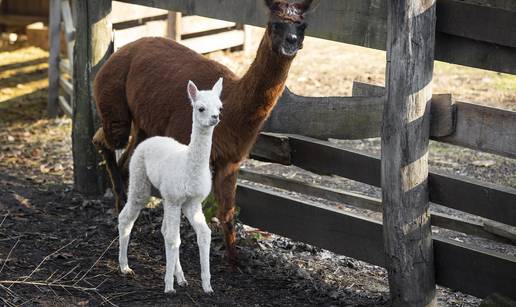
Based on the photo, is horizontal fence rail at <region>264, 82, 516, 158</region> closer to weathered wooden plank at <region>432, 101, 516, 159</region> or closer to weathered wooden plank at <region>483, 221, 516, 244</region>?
weathered wooden plank at <region>432, 101, 516, 159</region>

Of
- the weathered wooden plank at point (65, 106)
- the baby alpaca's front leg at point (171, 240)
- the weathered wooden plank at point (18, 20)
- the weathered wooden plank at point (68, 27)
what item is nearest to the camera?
the baby alpaca's front leg at point (171, 240)

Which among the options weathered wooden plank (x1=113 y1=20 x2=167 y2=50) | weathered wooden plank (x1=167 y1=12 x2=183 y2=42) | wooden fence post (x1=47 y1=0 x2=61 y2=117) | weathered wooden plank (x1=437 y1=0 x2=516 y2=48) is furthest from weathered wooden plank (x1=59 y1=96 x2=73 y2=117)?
weathered wooden plank (x1=437 y1=0 x2=516 y2=48)

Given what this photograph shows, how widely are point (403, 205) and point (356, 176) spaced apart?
3.29ft

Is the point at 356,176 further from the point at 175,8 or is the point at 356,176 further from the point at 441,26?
the point at 175,8

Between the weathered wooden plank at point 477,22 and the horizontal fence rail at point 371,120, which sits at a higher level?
the weathered wooden plank at point 477,22

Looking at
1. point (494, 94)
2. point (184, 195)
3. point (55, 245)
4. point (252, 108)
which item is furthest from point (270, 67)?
point (494, 94)

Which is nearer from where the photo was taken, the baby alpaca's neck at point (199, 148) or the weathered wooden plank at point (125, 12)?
the baby alpaca's neck at point (199, 148)

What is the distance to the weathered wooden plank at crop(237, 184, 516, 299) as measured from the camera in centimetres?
536

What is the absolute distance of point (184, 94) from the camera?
6.66m

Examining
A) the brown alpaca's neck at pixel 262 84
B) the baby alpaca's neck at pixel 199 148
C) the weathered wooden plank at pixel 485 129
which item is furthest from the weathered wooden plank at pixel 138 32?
the weathered wooden plank at pixel 485 129

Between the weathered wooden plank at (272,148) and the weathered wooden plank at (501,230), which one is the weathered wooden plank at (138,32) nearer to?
the weathered wooden plank at (272,148)

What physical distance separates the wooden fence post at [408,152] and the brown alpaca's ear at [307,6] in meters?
0.72

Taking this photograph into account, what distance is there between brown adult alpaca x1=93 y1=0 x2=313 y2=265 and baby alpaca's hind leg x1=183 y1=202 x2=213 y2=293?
705mm

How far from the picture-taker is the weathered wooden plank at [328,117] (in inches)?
243
